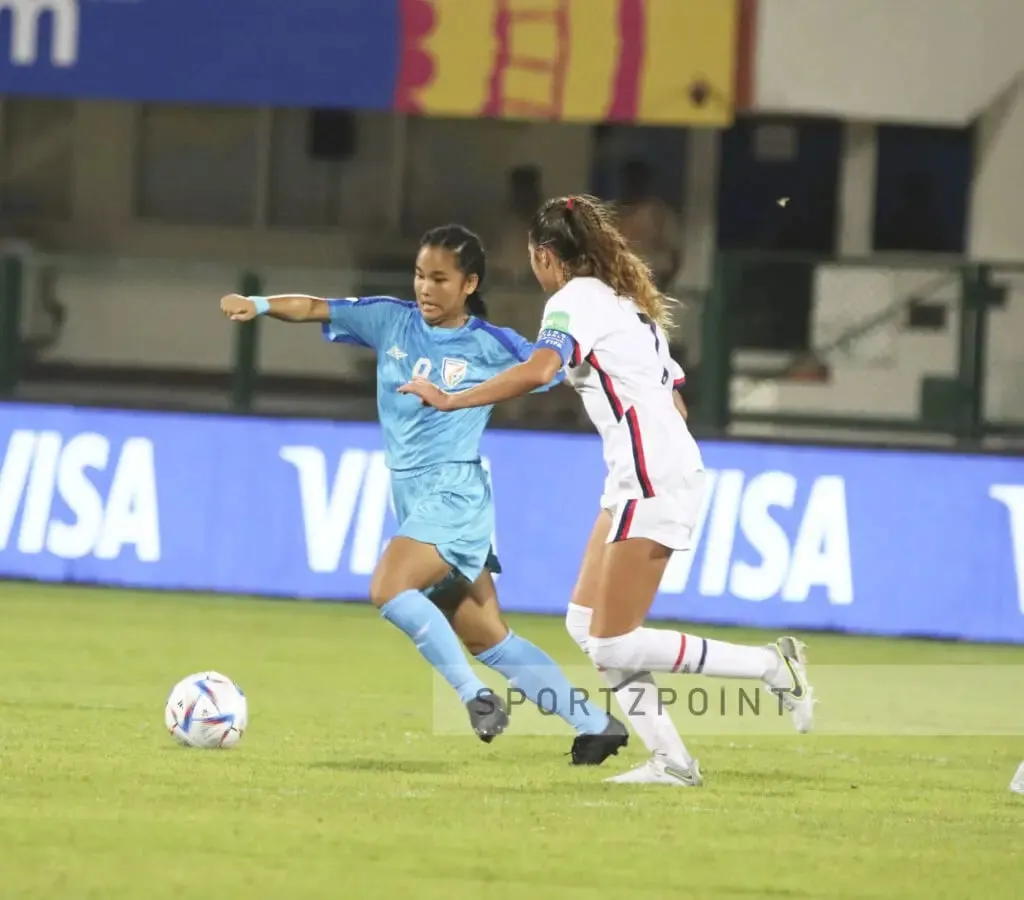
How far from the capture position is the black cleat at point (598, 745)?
8727mm

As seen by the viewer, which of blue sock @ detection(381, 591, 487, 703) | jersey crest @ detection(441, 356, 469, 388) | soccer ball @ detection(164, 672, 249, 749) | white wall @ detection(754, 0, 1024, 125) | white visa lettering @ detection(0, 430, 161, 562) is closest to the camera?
blue sock @ detection(381, 591, 487, 703)

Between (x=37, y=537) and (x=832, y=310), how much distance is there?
200 inches

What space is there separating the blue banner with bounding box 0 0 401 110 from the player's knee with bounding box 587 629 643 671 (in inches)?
351

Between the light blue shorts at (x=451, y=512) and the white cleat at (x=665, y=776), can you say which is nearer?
the white cleat at (x=665, y=776)

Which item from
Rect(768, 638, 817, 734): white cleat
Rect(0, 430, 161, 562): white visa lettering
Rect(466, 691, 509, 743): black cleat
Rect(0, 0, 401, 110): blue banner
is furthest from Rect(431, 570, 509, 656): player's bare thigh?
Rect(0, 0, 401, 110): blue banner

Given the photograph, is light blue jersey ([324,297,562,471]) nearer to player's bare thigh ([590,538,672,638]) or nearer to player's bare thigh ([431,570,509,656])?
player's bare thigh ([431,570,509,656])

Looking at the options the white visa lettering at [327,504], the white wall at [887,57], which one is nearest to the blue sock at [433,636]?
the white visa lettering at [327,504]

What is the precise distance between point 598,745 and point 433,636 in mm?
773

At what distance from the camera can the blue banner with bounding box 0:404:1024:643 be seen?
46.3 ft

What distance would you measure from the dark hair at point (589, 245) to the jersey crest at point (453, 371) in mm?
761

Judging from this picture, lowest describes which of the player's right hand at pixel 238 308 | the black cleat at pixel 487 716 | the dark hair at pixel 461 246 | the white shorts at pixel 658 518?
the black cleat at pixel 487 716

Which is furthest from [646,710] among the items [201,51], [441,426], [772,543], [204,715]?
[201,51]

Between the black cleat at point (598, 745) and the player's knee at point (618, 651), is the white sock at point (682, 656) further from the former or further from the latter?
the black cleat at point (598, 745)

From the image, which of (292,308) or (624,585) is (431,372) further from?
(624,585)
